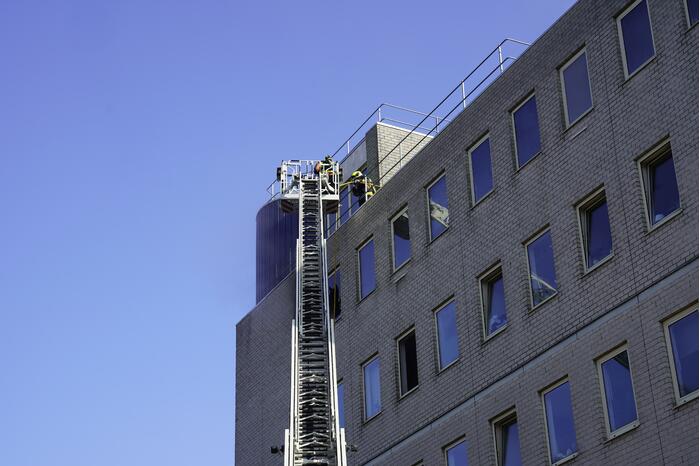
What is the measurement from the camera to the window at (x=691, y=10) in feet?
70.4

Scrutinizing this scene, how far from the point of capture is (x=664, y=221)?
21000mm

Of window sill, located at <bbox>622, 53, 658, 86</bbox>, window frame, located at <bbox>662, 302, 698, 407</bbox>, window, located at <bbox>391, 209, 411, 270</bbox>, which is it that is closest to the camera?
window frame, located at <bbox>662, 302, 698, 407</bbox>

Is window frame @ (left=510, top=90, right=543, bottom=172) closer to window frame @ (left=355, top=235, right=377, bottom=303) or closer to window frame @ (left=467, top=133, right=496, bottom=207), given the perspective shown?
window frame @ (left=467, top=133, right=496, bottom=207)

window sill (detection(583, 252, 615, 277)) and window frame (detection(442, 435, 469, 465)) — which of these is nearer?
window sill (detection(583, 252, 615, 277))

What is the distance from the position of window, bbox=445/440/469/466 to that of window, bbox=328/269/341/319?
268 inches

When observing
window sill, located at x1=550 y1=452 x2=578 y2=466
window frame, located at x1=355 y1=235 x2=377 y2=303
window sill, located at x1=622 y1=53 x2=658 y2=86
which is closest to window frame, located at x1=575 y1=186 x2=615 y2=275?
window sill, located at x1=622 y1=53 x2=658 y2=86

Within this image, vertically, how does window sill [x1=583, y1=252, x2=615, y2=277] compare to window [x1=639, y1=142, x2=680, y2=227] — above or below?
below

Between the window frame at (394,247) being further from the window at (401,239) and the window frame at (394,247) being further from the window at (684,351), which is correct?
the window at (684,351)

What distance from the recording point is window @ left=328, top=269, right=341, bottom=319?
31.8m

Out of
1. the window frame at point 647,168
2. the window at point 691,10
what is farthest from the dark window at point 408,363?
the window at point 691,10

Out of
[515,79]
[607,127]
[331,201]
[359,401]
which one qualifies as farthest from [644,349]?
[331,201]

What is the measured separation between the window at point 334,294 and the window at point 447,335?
194 inches

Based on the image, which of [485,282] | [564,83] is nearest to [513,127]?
[564,83]

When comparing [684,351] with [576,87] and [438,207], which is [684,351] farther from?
[438,207]
